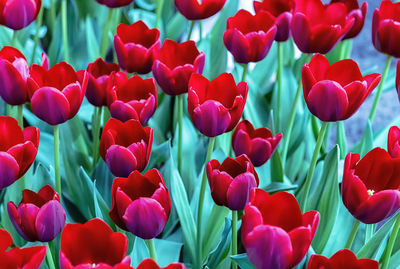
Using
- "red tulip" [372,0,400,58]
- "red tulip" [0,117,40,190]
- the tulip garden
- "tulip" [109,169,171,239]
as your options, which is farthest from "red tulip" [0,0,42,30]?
"red tulip" [372,0,400,58]

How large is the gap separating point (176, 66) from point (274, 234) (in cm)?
32

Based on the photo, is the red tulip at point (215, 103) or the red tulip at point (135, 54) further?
the red tulip at point (135, 54)

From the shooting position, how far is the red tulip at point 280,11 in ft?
2.46

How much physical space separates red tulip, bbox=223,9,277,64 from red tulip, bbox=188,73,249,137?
0.11 metres

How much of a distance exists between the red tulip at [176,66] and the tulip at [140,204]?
0.58 feet

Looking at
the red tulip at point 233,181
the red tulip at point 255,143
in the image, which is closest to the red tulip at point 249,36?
the red tulip at point 255,143

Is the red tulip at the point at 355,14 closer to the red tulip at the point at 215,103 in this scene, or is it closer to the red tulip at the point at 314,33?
the red tulip at the point at 314,33

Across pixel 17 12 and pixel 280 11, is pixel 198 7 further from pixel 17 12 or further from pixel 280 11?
pixel 17 12

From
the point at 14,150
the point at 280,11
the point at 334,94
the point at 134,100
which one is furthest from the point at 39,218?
the point at 280,11

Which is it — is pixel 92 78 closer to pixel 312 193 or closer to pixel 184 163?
pixel 184 163

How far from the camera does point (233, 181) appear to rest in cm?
50

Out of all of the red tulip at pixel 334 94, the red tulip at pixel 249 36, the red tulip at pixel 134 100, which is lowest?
the red tulip at pixel 134 100

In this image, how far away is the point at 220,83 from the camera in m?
0.59

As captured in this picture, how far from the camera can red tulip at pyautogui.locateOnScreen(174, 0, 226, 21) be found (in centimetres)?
76
